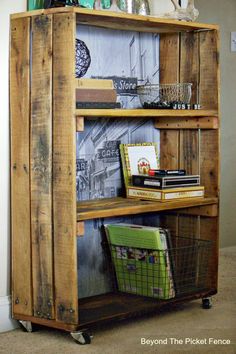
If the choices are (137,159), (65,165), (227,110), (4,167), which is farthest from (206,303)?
(227,110)

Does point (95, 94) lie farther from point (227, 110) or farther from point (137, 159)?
point (227, 110)

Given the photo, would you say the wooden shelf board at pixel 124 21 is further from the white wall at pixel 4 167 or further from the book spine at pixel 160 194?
the book spine at pixel 160 194

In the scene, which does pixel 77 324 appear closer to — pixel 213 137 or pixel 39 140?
pixel 39 140

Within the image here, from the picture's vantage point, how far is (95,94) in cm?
296

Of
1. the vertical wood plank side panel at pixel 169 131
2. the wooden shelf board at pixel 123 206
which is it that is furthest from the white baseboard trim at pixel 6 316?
the vertical wood plank side panel at pixel 169 131

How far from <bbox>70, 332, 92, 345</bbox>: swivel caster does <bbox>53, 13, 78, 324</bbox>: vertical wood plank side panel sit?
Answer: 0.05 m

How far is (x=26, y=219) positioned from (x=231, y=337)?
1.00m

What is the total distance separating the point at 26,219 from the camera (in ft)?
9.72

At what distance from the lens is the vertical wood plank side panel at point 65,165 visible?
2.79m

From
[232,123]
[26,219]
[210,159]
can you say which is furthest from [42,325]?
[232,123]

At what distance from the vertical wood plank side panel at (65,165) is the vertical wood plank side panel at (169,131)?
0.86 metres

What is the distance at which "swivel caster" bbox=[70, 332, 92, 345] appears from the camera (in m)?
2.87

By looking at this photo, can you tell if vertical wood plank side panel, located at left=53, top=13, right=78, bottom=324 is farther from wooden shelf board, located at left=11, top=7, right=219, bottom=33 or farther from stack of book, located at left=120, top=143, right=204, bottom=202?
stack of book, located at left=120, top=143, right=204, bottom=202

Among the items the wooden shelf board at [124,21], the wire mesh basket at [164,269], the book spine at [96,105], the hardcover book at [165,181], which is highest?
the wooden shelf board at [124,21]
